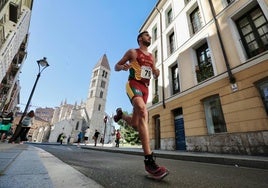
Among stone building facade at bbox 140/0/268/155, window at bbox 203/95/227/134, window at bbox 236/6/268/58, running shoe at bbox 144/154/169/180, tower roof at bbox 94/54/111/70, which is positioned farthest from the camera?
tower roof at bbox 94/54/111/70

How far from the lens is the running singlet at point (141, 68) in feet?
7.76

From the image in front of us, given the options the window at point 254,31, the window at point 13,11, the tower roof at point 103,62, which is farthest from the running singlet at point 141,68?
the tower roof at point 103,62

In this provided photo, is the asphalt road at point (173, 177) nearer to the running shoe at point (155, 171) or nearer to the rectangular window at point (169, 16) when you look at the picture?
the running shoe at point (155, 171)

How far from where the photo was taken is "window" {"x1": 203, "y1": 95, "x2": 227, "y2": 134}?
26.0 ft

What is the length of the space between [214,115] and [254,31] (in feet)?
14.8

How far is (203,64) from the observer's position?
960 centimetres

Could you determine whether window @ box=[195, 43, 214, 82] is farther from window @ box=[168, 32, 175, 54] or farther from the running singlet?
the running singlet

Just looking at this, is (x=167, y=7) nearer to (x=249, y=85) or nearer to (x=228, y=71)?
(x=228, y=71)

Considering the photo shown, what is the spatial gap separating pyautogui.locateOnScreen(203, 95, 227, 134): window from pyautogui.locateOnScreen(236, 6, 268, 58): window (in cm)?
273

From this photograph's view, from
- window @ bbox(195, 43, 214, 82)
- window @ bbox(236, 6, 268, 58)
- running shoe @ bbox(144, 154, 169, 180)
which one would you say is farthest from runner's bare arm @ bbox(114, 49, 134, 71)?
window @ bbox(195, 43, 214, 82)

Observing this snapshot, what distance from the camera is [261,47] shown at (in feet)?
23.0

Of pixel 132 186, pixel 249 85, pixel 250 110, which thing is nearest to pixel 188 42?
pixel 249 85

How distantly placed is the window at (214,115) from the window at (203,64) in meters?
1.42

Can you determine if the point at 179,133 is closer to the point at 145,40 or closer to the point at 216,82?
the point at 216,82
